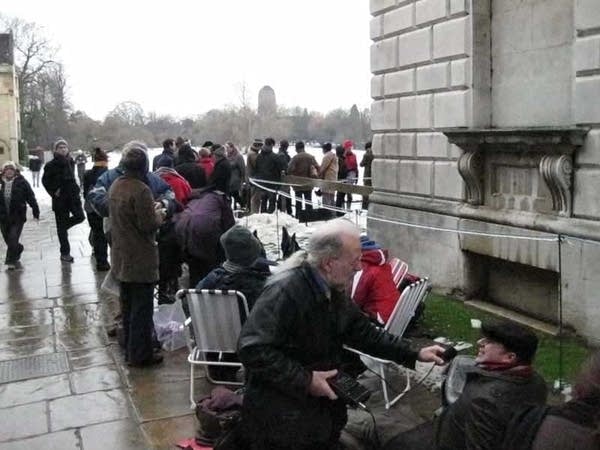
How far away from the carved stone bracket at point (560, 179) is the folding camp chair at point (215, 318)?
3.75m

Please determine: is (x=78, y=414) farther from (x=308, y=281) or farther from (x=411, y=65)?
(x=411, y=65)

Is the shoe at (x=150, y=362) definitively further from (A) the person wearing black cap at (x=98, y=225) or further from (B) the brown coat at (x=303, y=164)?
(B) the brown coat at (x=303, y=164)

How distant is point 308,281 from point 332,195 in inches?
551

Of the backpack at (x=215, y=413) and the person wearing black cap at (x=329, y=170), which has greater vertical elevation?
the person wearing black cap at (x=329, y=170)

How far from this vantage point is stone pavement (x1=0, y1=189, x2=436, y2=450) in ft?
16.6

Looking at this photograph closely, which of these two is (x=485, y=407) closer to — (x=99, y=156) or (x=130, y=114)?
(x=99, y=156)

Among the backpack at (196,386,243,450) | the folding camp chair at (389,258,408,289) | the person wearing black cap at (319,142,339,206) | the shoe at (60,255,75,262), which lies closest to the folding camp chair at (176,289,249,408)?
the backpack at (196,386,243,450)

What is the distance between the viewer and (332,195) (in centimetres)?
1734

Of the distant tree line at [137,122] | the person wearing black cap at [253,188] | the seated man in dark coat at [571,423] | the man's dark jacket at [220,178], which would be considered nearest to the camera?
the seated man in dark coat at [571,423]

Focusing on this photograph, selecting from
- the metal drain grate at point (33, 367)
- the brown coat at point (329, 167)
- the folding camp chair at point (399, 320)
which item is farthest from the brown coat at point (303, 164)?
the folding camp chair at point (399, 320)

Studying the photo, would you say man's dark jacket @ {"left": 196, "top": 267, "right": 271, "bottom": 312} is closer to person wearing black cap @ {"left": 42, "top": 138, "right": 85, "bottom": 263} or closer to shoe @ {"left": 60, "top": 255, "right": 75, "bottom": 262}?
person wearing black cap @ {"left": 42, "top": 138, "right": 85, "bottom": 263}

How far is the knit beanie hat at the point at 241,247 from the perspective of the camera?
5512mm

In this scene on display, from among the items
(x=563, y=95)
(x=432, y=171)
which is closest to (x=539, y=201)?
(x=563, y=95)

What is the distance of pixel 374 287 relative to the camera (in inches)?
229
